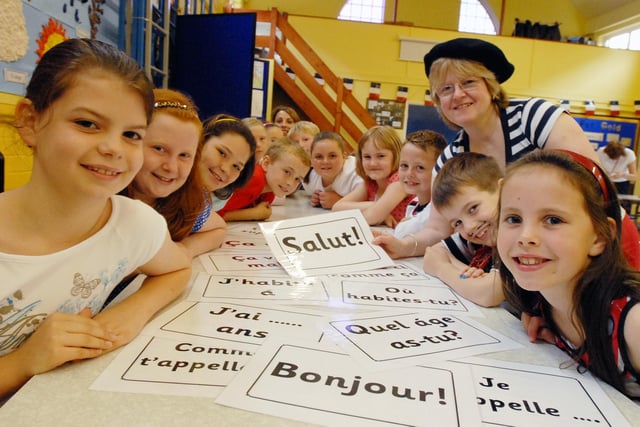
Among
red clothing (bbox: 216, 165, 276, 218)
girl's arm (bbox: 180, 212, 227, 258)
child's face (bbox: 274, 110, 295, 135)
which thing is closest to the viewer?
girl's arm (bbox: 180, 212, 227, 258)

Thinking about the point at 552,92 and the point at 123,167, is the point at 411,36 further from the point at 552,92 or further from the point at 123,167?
the point at 123,167

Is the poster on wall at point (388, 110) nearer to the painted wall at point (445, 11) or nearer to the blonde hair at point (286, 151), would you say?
the painted wall at point (445, 11)

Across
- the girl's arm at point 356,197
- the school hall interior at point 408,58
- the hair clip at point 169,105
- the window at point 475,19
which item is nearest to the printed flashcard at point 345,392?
the hair clip at point 169,105

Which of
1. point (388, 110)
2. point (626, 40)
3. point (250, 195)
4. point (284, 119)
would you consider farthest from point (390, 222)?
point (626, 40)

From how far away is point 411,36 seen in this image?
7.42 meters

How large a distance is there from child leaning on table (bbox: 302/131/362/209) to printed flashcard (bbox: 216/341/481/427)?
6.44 feet

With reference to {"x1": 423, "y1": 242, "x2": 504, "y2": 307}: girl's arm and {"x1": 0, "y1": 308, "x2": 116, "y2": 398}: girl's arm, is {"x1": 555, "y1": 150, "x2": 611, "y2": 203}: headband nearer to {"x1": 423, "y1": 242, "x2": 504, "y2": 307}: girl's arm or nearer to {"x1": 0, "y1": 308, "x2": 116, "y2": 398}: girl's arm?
{"x1": 423, "y1": 242, "x2": 504, "y2": 307}: girl's arm

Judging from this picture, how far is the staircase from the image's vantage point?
20.6ft

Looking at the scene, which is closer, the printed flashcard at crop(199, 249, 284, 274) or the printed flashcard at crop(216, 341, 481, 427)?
the printed flashcard at crop(216, 341, 481, 427)

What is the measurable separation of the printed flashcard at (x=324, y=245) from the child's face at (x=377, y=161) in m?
0.85

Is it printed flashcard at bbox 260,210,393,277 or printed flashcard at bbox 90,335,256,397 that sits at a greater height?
printed flashcard at bbox 260,210,393,277

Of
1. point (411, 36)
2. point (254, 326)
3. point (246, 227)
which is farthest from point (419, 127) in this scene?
point (254, 326)

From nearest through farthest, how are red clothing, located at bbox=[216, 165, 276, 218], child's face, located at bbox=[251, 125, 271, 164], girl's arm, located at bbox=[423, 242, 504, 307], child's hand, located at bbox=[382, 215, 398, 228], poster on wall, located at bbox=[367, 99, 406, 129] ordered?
girl's arm, located at bbox=[423, 242, 504, 307], red clothing, located at bbox=[216, 165, 276, 218], child's hand, located at bbox=[382, 215, 398, 228], child's face, located at bbox=[251, 125, 271, 164], poster on wall, located at bbox=[367, 99, 406, 129]

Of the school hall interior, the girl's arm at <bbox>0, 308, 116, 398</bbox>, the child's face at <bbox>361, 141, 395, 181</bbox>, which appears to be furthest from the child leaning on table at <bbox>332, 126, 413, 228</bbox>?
the school hall interior
